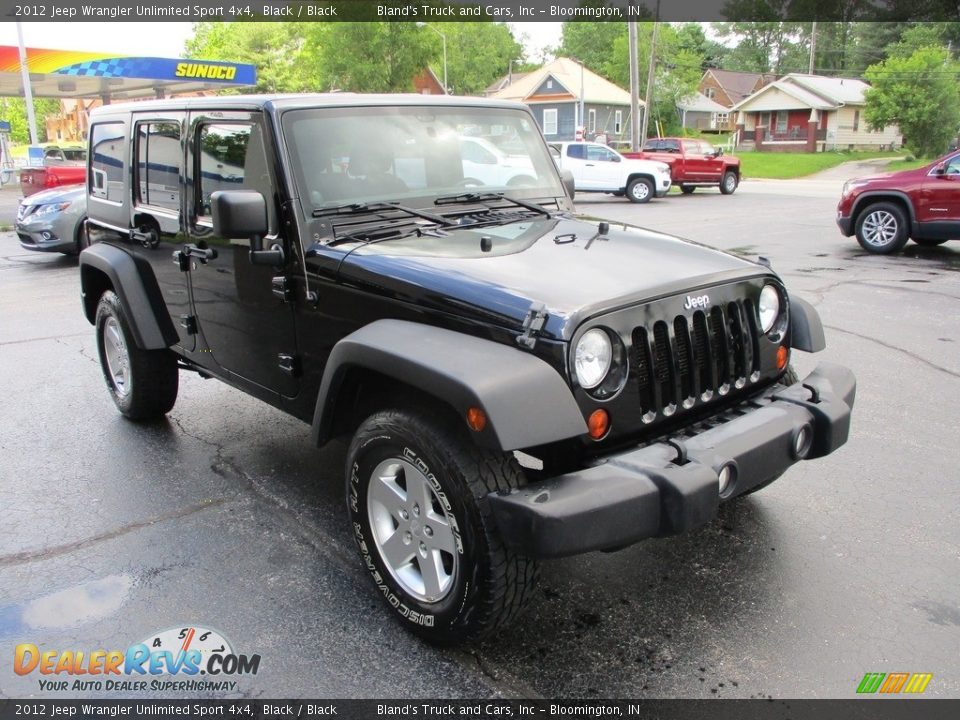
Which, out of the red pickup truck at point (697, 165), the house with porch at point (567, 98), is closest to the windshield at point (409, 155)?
the red pickup truck at point (697, 165)

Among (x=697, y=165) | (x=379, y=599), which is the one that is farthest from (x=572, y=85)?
(x=379, y=599)

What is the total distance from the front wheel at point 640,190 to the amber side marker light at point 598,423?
2181 cm

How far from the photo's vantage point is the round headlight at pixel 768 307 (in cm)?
331

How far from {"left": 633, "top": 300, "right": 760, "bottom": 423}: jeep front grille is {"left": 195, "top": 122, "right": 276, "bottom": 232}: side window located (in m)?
1.79

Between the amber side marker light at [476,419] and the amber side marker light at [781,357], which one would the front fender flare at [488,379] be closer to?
the amber side marker light at [476,419]

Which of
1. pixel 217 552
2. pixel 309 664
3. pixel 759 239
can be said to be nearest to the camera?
pixel 309 664

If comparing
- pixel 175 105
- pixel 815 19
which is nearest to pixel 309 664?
pixel 175 105

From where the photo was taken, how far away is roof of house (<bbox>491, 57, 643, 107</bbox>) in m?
62.0

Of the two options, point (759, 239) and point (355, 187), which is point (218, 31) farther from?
point (355, 187)

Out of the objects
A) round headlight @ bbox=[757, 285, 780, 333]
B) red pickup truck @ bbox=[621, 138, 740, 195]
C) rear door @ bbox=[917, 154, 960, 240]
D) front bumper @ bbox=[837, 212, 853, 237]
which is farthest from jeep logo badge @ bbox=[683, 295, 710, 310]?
red pickup truck @ bbox=[621, 138, 740, 195]

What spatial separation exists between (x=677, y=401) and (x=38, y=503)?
11.0 ft

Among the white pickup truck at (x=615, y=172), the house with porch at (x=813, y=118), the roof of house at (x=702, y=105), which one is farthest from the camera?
the roof of house at (x=702, y=105)

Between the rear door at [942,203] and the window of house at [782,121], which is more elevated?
the window of house at [782,121]

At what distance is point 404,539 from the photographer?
2963 mm
